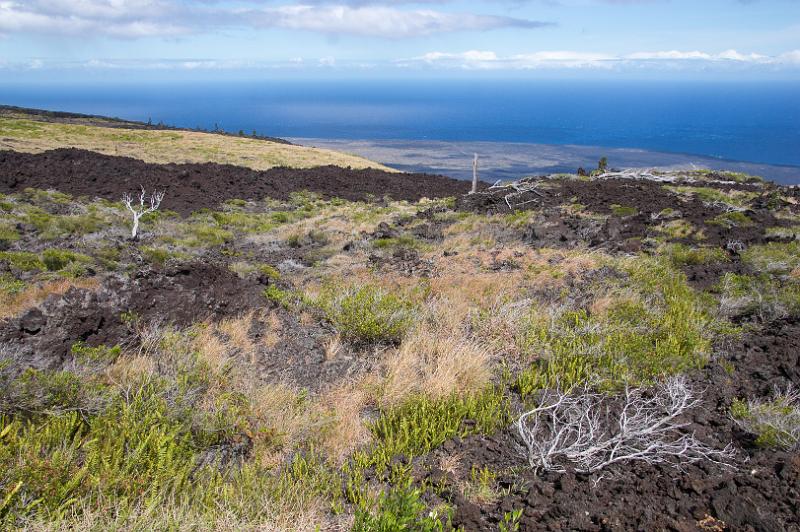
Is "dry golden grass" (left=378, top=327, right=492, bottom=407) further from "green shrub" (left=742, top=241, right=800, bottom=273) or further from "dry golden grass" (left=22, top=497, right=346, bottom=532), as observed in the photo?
"green shrub" (left=742, top=241, right=800, bottom=273)

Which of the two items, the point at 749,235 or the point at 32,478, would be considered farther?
the point at 749,235

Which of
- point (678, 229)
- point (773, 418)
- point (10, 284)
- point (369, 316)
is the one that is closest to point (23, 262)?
point (10, 284)

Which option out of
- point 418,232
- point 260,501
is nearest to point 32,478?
point 260,501

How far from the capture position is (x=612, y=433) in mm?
4281

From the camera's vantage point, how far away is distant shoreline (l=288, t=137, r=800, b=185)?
8844 cm

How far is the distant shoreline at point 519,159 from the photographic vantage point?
88438mm

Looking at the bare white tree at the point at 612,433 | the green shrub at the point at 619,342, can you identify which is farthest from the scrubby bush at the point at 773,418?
the green shrub at the point at 619,342

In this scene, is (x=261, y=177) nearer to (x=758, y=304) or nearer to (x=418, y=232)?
(x=418, y=232)

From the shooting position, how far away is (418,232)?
14.4m

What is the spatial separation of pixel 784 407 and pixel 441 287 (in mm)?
4757

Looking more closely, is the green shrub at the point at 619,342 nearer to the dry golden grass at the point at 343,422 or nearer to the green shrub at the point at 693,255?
the dry golden grass at the point at 343,422

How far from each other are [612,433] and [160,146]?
39320 mm

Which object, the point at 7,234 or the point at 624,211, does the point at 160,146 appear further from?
the point at 624,211

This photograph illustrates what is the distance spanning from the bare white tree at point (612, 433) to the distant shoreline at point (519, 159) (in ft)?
248
